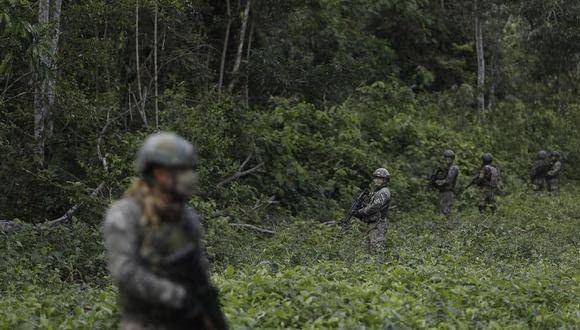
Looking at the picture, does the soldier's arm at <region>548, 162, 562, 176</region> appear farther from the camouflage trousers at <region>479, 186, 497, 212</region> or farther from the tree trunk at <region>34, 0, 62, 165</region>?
the tree trunk at <region>34, 0, 62, 165</region>

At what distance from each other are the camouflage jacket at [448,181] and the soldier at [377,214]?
686 centimetres

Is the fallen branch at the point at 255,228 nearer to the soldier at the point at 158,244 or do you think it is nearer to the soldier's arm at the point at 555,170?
the soldier at the point at 158,244

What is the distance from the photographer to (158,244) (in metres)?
4.91

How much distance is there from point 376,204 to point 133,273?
996 cm

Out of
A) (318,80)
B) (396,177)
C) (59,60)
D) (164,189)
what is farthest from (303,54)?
(164,189)

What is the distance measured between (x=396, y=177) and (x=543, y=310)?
1352cm

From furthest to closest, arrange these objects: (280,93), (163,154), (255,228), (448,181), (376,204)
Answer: (280,93) < (448,181) < (255,228) < (376,204) < (163,154)

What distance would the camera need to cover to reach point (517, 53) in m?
39.2

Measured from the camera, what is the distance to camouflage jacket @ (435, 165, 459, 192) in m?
21.5

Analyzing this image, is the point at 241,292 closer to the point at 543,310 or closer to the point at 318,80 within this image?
the point at 543,310

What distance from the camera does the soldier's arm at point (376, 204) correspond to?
14.6 m

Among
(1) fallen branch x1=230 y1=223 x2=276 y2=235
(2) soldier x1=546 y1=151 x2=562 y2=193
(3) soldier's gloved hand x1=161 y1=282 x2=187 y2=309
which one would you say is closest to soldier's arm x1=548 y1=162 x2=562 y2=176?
(2) soldier x1=546 y1=151 x2=562 y2=193

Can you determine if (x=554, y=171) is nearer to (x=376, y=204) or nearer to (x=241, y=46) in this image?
(x=241, y=46)

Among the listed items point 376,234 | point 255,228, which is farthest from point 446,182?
point 376,234
